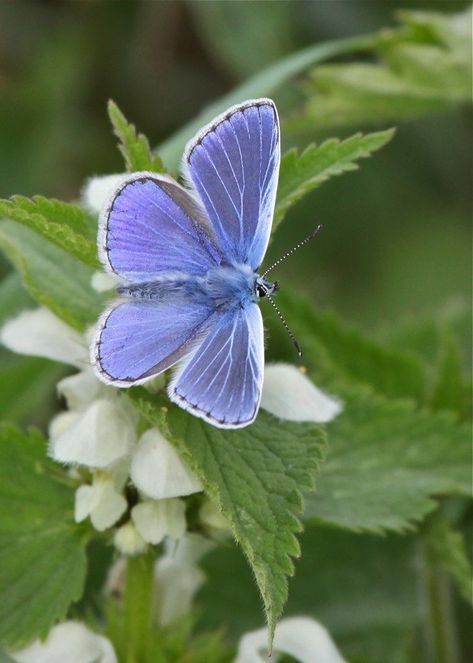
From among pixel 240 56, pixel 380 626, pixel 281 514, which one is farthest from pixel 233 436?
pixel 240 56

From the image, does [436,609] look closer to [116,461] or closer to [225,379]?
[116,461]

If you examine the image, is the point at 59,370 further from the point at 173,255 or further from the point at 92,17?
the point at 92,17

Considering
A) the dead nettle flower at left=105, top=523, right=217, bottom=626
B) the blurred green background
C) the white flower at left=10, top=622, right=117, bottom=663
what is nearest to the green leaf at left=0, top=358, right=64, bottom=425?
the dead nettle flower at left=105, top=523, right=217, bottom=626

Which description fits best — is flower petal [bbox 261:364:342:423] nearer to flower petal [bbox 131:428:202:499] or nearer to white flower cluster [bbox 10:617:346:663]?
flower petal [bbox 131:428:202:499]

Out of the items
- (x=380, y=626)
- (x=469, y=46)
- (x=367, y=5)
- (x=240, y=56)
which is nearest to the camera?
(x=380, y=626)

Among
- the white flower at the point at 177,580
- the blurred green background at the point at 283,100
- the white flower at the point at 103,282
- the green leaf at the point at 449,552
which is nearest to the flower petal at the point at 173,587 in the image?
the white flower at the point at 177,580

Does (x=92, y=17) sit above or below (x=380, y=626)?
above

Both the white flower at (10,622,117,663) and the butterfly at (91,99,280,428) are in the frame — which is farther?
the white flower at (10,622,117,663)
